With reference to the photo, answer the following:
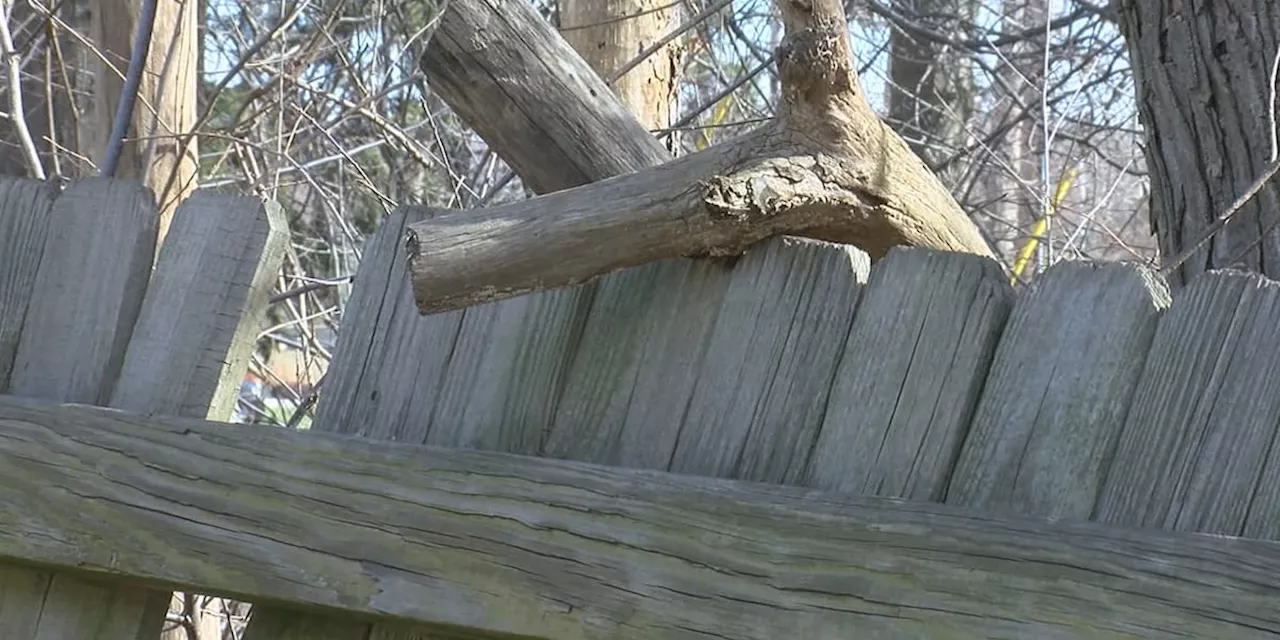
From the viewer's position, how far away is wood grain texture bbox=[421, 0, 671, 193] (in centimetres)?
170

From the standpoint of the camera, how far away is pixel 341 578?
149 centimetres

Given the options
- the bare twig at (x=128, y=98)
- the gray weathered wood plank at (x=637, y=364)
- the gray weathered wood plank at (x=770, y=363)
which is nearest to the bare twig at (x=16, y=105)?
Answer: the bare twig at (x=128, y=98)

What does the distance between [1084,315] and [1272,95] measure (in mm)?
1149

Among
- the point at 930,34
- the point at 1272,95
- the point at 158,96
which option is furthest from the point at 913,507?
the point at 930,34

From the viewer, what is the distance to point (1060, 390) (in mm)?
1255

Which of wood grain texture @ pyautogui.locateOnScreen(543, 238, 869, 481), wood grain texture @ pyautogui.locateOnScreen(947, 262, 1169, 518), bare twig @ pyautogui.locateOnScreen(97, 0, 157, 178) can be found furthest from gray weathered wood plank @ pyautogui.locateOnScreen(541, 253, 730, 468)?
bare twig @ pyautogui.locateOnScreen(97, 0, 157, 178)

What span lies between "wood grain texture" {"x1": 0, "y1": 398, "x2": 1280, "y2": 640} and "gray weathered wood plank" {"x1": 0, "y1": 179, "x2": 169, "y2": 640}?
0.08 metres

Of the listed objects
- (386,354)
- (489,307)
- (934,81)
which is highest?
(934,81)

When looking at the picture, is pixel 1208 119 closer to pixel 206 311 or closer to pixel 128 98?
pixel 206 311

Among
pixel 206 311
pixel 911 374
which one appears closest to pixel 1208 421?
pixel 911 374

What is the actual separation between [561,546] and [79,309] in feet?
2.88

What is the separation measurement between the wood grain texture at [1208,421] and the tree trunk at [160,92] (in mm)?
3039

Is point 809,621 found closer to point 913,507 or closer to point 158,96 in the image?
point 913,507

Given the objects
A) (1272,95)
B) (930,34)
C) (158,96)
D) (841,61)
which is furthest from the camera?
(930,34)
